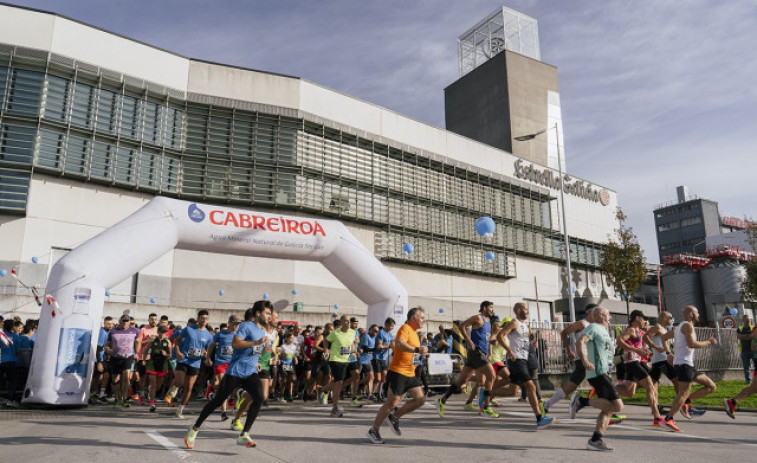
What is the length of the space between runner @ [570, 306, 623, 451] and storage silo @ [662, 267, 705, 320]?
177 feet

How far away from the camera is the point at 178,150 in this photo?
24266 millimetres

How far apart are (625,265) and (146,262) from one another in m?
33.7

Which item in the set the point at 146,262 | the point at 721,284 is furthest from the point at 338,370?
the point at 721,284

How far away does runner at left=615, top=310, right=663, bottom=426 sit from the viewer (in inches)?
356

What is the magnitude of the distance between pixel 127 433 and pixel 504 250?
29.0 m

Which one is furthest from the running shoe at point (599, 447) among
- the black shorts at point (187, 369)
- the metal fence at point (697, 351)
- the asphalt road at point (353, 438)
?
the metal fence at point (697, 351)

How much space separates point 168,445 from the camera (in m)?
7.03

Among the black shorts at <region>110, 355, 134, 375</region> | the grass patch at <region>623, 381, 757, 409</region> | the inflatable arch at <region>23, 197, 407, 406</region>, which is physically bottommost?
the grass patch at <region>623, 381, 757, 409</region>

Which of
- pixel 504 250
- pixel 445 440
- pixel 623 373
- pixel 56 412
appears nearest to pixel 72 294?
pixel 56 412

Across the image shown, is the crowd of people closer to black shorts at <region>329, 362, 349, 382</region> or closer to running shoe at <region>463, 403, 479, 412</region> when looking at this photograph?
black shorts at <region>329, 362, 349, 382</region>

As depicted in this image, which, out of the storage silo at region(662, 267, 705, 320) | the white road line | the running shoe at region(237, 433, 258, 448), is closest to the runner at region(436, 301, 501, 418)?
the running shoe at region(237, 433, 258, 448)

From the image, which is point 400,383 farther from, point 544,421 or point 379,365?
point 379,365

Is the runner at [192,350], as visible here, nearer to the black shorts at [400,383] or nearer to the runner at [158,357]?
the runner at [158,357]

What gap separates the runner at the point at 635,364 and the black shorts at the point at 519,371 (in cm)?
174
